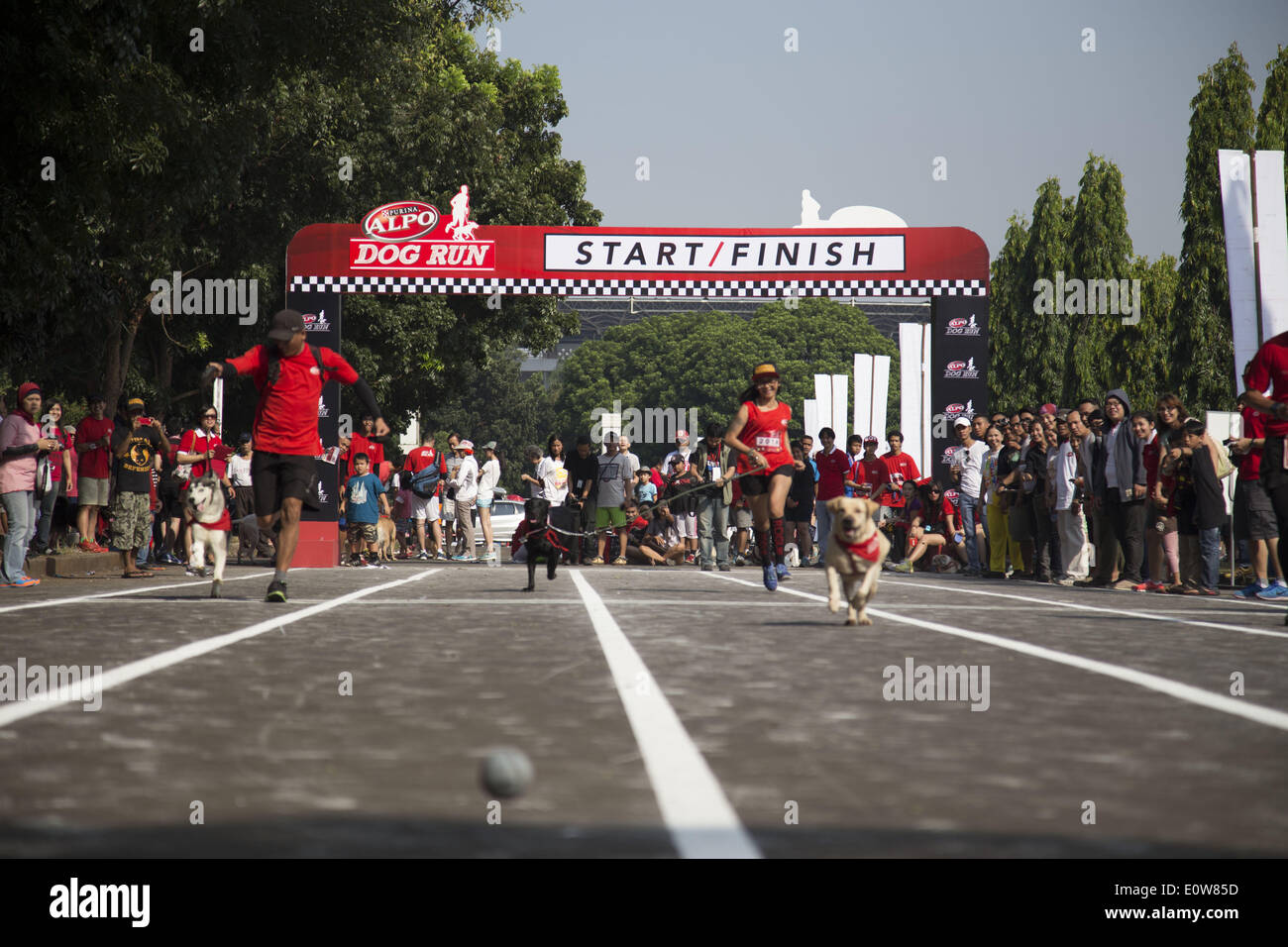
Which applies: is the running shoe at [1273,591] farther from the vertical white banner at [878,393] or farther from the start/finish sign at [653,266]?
the vertical white banner at [878,393]

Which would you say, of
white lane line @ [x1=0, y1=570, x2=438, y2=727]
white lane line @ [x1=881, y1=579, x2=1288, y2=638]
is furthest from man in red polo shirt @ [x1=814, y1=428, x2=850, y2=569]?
white lane line @ [x1=0, y1=570, x2=438, y2=727]

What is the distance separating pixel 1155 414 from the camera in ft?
51.8

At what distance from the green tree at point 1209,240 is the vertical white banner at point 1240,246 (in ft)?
60.7

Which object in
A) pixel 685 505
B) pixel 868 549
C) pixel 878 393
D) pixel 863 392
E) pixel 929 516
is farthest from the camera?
pixel 878 393

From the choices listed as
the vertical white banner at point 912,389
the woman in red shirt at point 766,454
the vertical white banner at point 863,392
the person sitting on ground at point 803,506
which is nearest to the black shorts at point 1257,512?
the woman in red shirt at point 766,454

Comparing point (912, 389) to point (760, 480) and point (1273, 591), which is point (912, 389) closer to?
point (1273, 591)

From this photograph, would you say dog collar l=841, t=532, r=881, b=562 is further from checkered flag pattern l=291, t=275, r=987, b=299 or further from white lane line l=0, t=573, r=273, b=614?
checkered flag pattern l=291, t=275, r=987, b=299

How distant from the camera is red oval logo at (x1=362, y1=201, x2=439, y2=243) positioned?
23922mm

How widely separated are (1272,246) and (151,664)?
689 inches

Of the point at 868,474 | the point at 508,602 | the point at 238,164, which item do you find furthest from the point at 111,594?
the point at 868,474

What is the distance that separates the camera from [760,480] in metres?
13.9

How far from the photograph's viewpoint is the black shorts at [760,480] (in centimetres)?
1377
